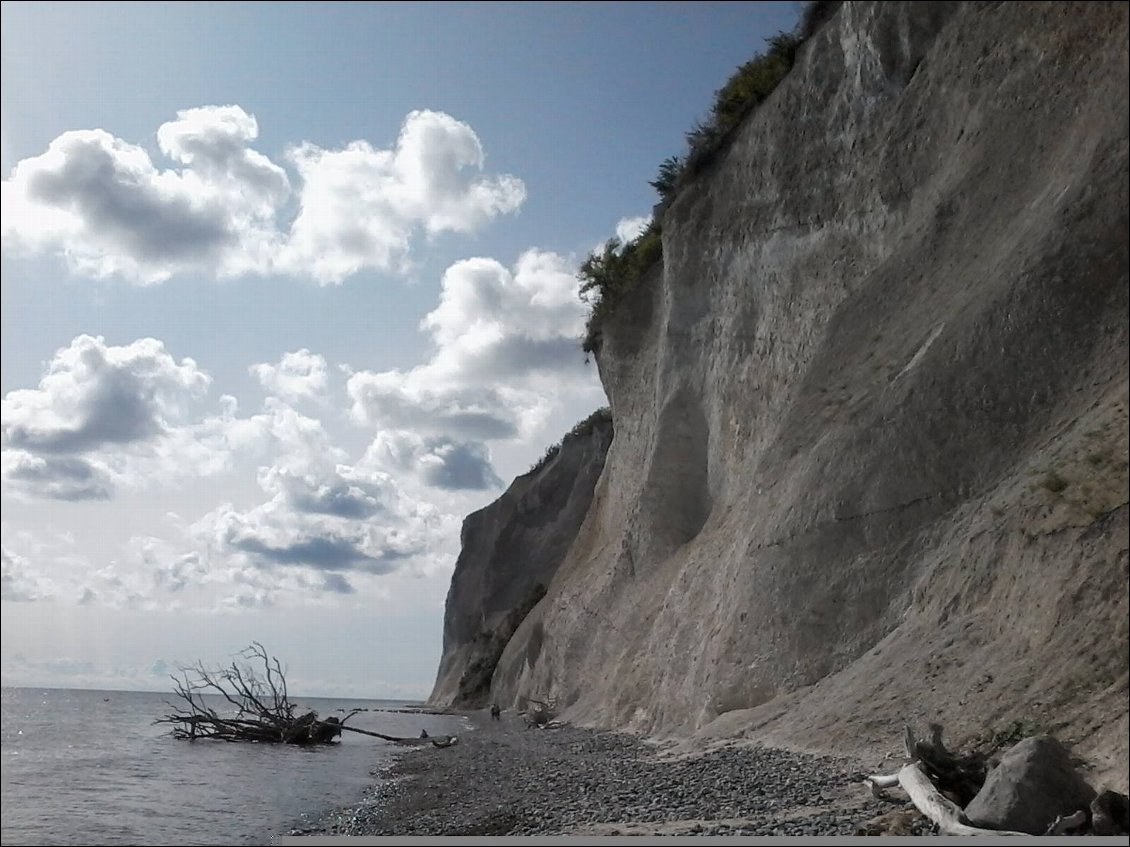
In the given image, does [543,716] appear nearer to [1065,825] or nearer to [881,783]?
[881,783]

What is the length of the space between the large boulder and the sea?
335 inches

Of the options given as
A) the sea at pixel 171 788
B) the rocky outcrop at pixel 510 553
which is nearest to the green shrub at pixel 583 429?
the rocky outcrop at pixel 510 553

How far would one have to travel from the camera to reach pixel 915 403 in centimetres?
1519

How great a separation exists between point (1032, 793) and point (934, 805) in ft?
2.81

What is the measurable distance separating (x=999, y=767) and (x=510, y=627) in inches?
1861

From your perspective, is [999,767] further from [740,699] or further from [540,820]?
[740,699]

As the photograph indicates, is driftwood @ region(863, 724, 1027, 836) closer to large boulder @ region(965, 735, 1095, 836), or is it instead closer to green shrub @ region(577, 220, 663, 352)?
large boulder @ region(965, 735, 1095, 836)

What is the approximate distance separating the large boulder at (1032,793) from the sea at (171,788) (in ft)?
27.9

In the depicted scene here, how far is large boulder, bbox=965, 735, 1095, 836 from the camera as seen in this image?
23.4ft

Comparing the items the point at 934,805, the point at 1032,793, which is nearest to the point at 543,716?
the point at 934,805

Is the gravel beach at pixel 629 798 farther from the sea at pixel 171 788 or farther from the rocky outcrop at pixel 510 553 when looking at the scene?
the rocky outcrop at pixel 510 553

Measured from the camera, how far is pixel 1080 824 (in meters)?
6.90

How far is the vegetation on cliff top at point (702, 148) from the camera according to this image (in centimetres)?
2393

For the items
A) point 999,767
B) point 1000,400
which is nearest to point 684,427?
point 1000,400
